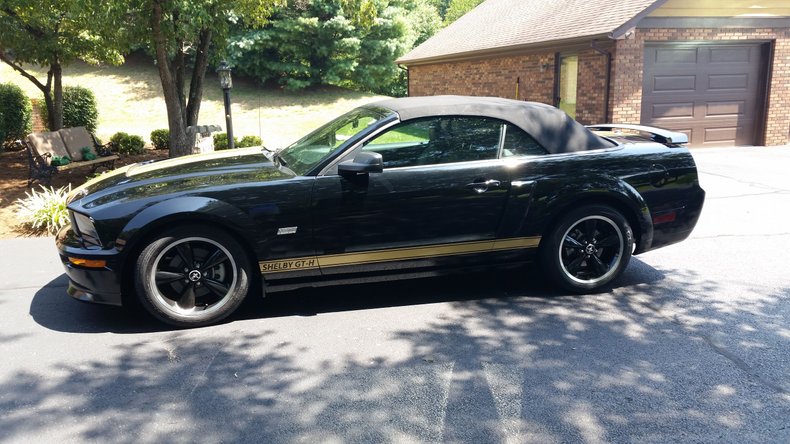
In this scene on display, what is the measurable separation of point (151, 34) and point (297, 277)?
694 centimetres

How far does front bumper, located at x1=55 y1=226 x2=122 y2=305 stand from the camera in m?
4.25

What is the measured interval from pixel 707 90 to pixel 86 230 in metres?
13.4

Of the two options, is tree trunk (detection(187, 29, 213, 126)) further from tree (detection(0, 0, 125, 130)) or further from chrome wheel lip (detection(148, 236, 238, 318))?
chrome wheel lip (detection(148, 236, 238, 318))

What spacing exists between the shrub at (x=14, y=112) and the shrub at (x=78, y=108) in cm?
111

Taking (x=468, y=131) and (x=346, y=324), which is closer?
(x=346, y=324)

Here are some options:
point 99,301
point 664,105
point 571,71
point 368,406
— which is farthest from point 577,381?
point 571,71

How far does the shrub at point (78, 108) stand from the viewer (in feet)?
56.7

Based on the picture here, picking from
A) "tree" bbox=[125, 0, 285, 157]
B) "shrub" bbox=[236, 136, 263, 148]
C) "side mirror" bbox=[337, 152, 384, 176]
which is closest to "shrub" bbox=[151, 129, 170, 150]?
"shrub" bbox=[236, 136, 263, 148]

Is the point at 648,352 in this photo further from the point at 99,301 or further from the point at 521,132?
the point at 99,301

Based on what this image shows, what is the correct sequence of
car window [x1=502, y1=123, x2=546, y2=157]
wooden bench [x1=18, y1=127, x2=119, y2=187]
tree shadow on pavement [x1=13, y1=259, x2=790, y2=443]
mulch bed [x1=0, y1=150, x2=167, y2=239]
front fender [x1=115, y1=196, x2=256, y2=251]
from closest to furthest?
tree shadow on pavement [x1=13, y1=259, x2=790, y2=443] < front fender [x1=115, y1=196, x2=256, y2=251] < car window [x1=502, y1=123, x2=546, y2=157] < mulch bed [x1=0, y1=150, x2=167, y2=239] < wooden bench [x1=18, y1=127, x2=119, y2=187]

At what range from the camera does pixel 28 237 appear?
7.42 meters

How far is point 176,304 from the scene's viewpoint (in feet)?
14.6

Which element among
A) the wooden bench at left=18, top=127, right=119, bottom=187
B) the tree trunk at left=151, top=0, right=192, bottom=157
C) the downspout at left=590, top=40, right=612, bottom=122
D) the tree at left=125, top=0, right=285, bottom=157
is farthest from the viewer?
the downspout at left=590, top=40, right=612, bottom=122

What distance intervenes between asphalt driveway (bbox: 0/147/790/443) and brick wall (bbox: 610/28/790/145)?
8114 mm
